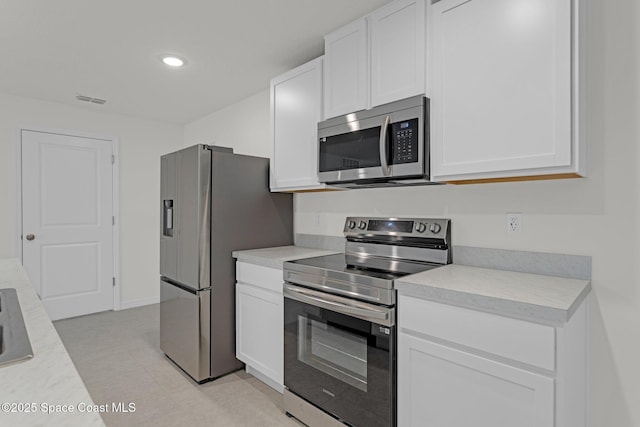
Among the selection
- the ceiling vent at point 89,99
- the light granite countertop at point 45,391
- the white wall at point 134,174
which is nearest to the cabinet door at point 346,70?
the light granite countertop at point 45,391

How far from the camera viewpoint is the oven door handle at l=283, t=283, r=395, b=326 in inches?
63.3

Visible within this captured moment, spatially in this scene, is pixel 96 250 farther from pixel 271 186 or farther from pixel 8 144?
pixel 271 186

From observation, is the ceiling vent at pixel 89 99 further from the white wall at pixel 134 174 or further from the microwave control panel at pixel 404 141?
the microwave control panel at pixel 404 141

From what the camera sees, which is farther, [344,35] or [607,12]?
[344,35]

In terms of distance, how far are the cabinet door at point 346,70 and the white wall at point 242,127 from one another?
1.22m

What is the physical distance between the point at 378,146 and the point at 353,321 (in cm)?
96

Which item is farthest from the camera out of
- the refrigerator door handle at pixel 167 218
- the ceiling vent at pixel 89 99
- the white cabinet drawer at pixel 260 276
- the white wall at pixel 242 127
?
the ceiling vent at pixel 89 99

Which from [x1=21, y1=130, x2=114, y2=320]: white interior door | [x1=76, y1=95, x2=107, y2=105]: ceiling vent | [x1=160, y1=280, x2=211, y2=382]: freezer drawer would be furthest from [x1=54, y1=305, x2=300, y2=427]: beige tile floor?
[x1=76, y1=95, x2=107, y2=105]: ceiling vent

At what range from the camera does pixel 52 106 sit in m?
3.79

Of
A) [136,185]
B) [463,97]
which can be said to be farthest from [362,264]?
[136,185]

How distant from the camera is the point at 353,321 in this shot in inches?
69.0

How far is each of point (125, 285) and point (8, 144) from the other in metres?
1.92

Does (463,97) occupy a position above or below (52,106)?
below

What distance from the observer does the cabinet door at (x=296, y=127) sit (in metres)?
2.43
